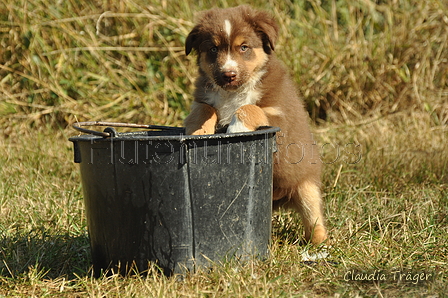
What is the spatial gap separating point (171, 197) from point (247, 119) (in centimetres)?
75

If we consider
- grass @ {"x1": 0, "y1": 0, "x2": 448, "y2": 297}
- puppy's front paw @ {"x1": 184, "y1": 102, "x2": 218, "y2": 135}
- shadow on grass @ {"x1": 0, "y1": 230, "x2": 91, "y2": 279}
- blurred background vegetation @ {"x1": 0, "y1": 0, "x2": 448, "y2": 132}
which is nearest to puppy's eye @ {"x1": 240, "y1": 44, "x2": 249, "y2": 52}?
puppy's front paw @ {"x1": 184, "y1": 102, "x2": 218, "y2": 135}

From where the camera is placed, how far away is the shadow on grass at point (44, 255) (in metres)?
2.84

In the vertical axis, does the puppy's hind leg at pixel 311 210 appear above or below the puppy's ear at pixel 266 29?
below

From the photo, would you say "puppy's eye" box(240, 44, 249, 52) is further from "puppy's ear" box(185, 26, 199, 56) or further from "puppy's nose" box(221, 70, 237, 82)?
"puppy's ear" box(185, 26, 199, 56)

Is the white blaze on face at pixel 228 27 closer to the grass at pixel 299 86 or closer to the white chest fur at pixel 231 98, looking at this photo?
the white chest fur at pixel 231 98

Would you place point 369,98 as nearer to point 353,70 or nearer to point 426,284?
point 353,70

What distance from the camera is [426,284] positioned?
99.7 inches

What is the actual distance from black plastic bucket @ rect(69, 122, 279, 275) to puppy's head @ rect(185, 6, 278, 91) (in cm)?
66

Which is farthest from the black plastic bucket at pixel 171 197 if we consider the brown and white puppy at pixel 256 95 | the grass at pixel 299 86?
the grass at pixel 299 86

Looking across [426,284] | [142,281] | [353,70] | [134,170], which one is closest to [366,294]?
[426,284]

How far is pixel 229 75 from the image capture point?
313 cm

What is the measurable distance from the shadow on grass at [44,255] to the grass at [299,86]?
0.65 ft

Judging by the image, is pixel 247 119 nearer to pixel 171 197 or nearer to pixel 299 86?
pixel 171 197

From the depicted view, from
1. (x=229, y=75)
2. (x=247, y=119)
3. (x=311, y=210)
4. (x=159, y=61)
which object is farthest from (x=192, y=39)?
(x=159, y=61)
